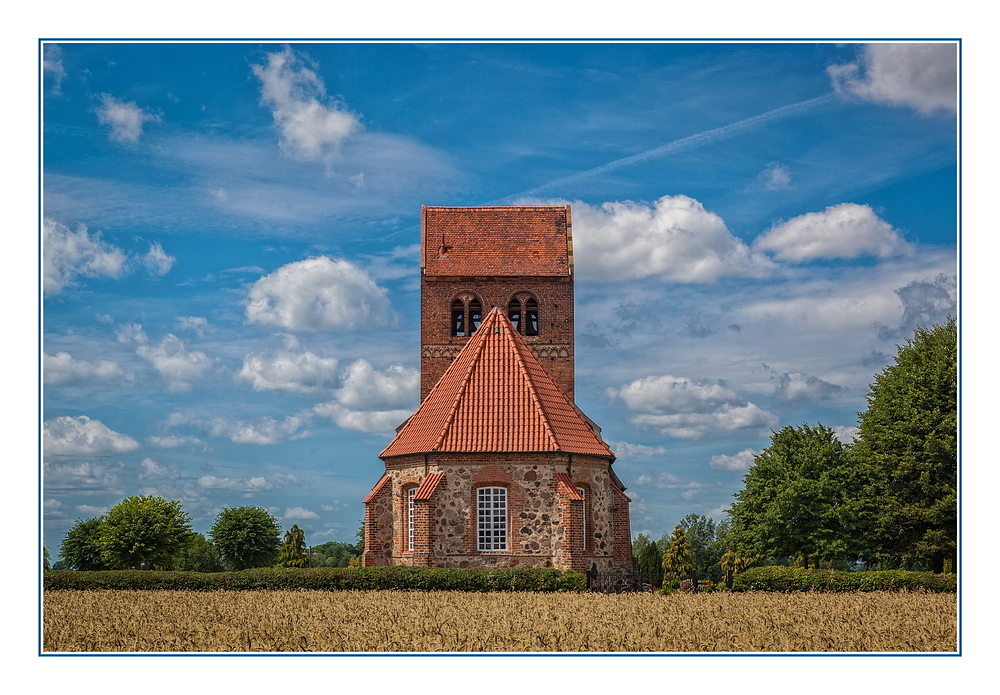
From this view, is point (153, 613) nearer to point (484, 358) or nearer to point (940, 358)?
point (484, 358)

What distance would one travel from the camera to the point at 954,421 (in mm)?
31422

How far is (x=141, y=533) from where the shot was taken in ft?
125

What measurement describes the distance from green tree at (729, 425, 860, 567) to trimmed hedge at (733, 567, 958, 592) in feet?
30.0

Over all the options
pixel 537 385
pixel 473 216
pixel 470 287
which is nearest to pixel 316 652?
pixel 537 385

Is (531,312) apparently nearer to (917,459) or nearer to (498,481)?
(498,481)

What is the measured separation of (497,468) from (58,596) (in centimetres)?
1417

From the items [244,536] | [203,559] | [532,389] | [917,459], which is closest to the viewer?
[917,459]

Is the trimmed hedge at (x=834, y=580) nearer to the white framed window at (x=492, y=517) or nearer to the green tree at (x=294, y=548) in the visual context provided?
the white framed window at (x=492, y=517)

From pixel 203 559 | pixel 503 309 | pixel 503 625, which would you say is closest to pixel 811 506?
pixel 503 309

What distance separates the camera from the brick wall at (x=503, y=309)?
159 ft

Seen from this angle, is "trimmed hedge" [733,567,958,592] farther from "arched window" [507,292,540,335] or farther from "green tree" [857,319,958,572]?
"arched window" [507,292,540,335]

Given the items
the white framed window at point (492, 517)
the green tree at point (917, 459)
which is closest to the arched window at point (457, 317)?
the white framed window at point (492, 517)

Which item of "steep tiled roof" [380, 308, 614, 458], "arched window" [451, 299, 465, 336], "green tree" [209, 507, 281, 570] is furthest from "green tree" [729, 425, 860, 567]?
"green tree" [209, 507, 281, 570]

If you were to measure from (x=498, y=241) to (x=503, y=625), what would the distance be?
33.0m
